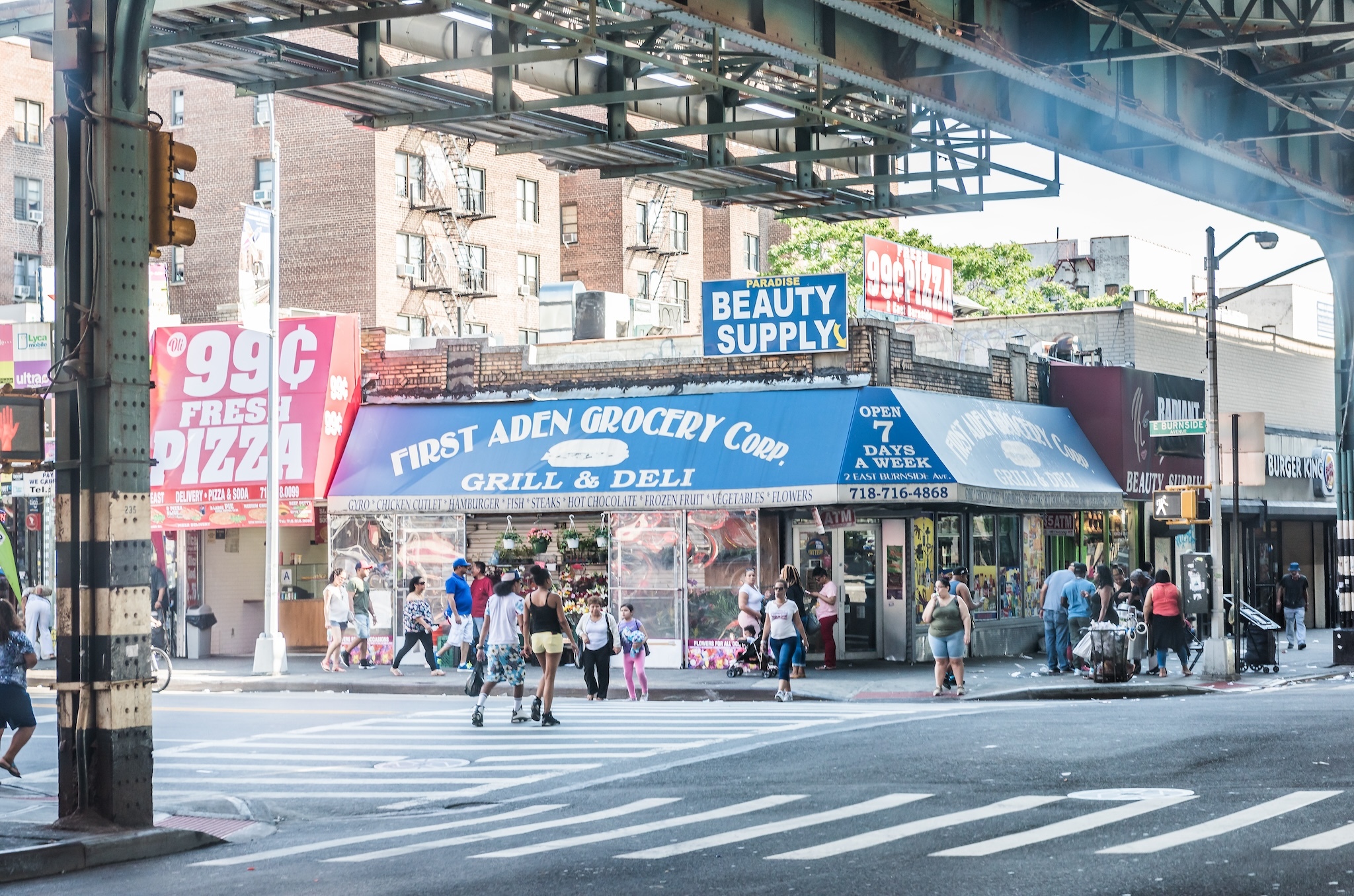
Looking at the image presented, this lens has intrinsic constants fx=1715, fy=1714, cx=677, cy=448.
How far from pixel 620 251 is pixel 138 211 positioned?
187ft

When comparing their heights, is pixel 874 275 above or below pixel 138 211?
above

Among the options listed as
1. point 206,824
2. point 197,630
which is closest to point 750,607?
point 197,630

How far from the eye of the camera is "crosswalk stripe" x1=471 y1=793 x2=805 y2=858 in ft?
36.7

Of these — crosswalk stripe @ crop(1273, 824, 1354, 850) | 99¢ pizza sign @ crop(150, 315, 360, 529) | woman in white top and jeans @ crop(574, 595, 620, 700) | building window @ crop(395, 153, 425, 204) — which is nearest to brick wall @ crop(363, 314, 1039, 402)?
99¢ pizza sign @ crop(150, 315, 360, 529)

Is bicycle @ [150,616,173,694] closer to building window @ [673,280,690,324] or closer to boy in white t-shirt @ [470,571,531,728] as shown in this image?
boy in white t-shirt @ [470,571,531,728]

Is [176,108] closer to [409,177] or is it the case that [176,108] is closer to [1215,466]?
[409,177]

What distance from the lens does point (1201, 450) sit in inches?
1426

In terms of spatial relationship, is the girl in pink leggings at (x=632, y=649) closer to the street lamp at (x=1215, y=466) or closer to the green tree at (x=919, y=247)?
the street lamp at (x=1215, y=466)

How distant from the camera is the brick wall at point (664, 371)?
2853cm

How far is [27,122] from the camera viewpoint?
63.9m

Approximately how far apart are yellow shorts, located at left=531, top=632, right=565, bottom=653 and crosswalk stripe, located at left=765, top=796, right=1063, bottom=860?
323 inches

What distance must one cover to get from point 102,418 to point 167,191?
1.77 meters

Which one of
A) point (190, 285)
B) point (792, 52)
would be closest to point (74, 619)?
point (792, 52)

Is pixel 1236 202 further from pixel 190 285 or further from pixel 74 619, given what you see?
pixel 190 285
